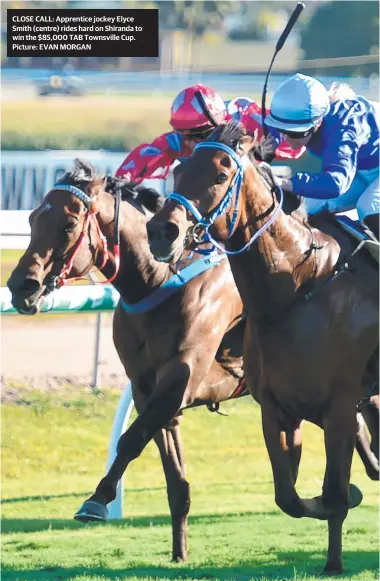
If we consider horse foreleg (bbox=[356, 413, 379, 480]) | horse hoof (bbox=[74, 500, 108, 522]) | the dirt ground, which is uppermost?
horse hoof (bbox=[74, 500, 108, 522])

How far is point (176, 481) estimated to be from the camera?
5.88 metres

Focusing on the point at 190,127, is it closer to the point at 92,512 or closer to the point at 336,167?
the point at 336,167

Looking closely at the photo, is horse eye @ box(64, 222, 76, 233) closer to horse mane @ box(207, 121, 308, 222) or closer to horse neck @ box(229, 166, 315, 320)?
horse neck @ box(229, 166, 315, 320)

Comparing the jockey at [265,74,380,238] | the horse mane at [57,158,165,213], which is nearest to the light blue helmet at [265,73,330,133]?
the jockey at [265,74,380,238]

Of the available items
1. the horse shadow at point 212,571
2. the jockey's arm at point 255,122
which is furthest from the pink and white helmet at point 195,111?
the horse shadow at point 212,571

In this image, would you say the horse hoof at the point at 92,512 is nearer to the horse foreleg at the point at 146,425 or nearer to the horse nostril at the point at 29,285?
the horse foreleg at the point at 146,425

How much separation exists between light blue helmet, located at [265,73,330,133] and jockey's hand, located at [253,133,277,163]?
6.1 inches

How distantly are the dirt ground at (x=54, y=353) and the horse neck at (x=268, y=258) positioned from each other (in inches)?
212

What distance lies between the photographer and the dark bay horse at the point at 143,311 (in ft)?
17.1

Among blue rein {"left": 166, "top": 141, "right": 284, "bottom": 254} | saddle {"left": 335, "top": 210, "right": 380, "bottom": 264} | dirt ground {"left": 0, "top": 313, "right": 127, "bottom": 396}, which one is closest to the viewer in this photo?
blue rein {"left": 166, "top": 141, "right": 284, "bottom": 254}

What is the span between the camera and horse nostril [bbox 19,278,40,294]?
5137 millimetres

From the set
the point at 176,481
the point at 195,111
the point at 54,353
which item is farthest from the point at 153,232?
the point at 54,353

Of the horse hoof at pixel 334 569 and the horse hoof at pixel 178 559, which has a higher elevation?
the horse hoof at pixel 334 569

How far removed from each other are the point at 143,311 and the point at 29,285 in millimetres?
599
